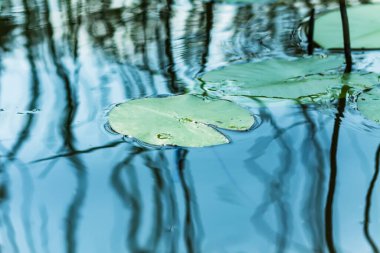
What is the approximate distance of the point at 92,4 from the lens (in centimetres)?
223

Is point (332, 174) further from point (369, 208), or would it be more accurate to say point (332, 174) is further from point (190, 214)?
point (190, 214)

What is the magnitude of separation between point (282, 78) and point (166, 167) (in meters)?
0.46

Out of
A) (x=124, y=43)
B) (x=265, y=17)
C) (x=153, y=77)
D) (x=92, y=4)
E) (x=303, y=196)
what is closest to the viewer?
(x=303, y=196)

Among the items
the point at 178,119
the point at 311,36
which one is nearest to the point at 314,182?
the point at 178,119

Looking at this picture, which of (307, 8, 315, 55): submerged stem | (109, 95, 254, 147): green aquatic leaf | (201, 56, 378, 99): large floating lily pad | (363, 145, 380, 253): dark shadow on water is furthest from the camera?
(307, 8, 315, 55): submerged stem

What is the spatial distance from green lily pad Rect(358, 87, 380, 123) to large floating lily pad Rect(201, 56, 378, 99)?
0.18 feet

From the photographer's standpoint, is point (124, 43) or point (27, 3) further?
point (27, 3)

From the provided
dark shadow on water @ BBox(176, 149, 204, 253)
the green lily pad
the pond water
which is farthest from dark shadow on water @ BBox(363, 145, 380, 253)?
dark shadow on water @ BBox(176, 149, 204, 253)

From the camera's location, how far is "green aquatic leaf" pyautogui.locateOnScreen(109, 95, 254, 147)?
123cm

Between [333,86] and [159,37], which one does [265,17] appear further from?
[333,86]

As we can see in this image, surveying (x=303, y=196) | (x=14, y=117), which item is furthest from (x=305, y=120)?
(x=14, y=117)

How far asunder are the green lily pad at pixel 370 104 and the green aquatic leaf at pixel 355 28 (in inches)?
13.0

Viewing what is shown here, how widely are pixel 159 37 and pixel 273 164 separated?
0.84 meters

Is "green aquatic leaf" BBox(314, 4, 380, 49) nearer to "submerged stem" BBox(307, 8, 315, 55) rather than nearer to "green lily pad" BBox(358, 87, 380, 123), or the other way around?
"submerged stem" BBox(307, 8, 315, 55)
